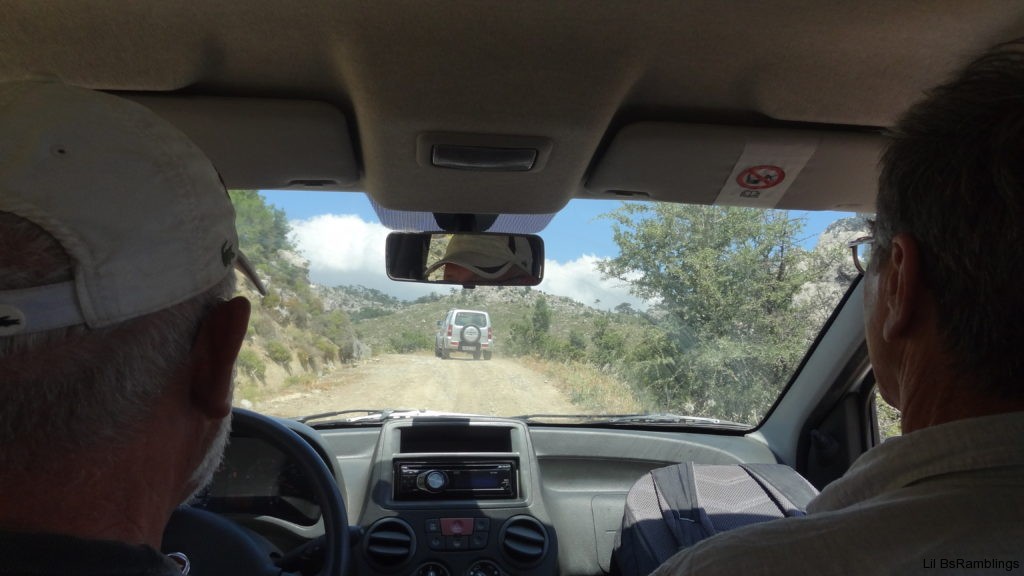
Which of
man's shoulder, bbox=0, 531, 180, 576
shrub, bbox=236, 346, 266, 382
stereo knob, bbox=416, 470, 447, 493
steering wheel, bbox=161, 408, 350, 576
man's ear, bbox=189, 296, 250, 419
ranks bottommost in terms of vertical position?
man's shoulder, bbox=0, 531, 180, 576

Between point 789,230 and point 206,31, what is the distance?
3.34 metres

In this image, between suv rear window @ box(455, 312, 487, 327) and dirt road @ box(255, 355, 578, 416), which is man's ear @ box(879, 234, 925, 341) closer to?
dirt road @ box(255, 355, 578, 416)

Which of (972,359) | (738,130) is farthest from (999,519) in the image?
(738,130)

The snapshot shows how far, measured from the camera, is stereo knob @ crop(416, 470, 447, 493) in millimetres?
3555

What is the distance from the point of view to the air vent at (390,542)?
3293mm

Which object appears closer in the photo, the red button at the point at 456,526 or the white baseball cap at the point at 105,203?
the white baseball cap at the point at 105,203

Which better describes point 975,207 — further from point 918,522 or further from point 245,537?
point 245,537

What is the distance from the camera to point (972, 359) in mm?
1255

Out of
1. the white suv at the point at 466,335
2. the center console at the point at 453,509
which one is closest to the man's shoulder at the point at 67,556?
the center console at the point at 453,509

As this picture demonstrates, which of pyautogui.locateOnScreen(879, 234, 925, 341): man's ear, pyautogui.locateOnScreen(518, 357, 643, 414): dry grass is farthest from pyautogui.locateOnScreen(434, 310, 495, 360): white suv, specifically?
pyautogui.locateOnScreen(879, 234, 925, 341): man's ear

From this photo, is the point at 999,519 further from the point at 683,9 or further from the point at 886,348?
the point at 683,9

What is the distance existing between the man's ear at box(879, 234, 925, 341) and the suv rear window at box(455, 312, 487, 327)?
5.75 metres

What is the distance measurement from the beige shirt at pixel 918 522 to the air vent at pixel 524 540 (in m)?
2.18

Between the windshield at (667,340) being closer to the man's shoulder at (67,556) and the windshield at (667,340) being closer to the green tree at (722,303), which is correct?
the green tree at (722,303)
